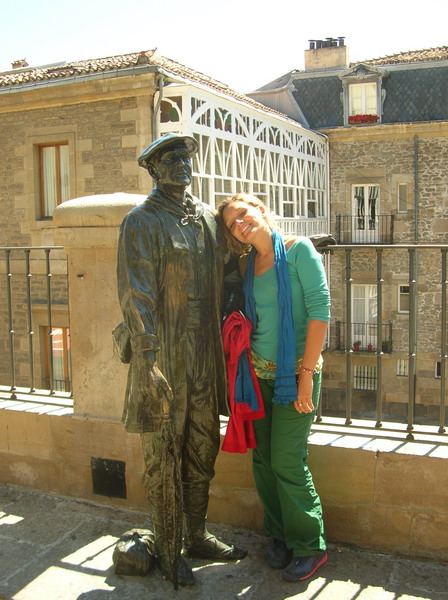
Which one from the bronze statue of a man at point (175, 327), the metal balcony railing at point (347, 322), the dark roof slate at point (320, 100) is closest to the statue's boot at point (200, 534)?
the bronze statue of a man at point (175, 327)

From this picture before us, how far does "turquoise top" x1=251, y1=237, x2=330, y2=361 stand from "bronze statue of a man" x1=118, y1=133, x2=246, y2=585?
18 centimetres

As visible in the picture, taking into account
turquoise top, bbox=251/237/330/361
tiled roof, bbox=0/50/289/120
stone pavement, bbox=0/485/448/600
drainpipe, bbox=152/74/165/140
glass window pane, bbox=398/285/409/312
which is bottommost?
glass window pane, bbox=398/285/409/312

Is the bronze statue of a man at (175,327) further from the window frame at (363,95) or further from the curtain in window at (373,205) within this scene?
the window frame at (363,95)

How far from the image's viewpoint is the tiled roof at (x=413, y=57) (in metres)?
21.0

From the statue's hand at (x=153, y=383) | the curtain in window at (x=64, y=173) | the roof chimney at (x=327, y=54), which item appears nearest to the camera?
the statue's hand at (x=153, y=383)

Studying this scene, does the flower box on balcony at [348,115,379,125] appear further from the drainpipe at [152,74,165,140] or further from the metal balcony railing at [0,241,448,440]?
the drainpipe at [152,74,165,140]

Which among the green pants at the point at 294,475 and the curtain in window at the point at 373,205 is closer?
the green pants at the point at 294,475

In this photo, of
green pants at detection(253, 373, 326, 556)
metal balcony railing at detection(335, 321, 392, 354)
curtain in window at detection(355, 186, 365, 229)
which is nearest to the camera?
green pants at detection(253, 373, 326, 556)

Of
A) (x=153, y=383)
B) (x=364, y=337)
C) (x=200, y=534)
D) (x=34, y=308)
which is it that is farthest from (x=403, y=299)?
(x=153, y=383)

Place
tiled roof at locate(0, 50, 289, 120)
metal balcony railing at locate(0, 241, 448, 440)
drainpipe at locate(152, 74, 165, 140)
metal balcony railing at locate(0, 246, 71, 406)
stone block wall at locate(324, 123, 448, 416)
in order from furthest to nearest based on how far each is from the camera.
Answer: stone block wall at locate(324, 123, 448, 416) < metal balcony railing at locate(0, 246, 71, 406) < tiled roof at locate(0, 50, 289, 120) < drainpipe at locate(152, 74, 165, 140) < metal balcony railing at locate(0, 241, 448, 440)

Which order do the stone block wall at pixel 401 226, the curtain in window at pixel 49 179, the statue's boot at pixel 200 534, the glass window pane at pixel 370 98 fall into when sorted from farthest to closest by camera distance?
the glass window pane at pixel 370 98
the stone block wall at pixel 401 226
the curtain in window at pixel 49 179
the statue's boot at pixel 200 534

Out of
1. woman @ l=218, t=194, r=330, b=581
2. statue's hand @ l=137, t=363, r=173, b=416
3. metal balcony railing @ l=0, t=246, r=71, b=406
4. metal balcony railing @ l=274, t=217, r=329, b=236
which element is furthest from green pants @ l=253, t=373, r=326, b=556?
metal balcony railing @ l=274, t=217, r=329, b=236

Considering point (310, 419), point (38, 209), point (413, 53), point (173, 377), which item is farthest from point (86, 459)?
point (413, 53)

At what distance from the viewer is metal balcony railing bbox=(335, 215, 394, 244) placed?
2142 centimetres
